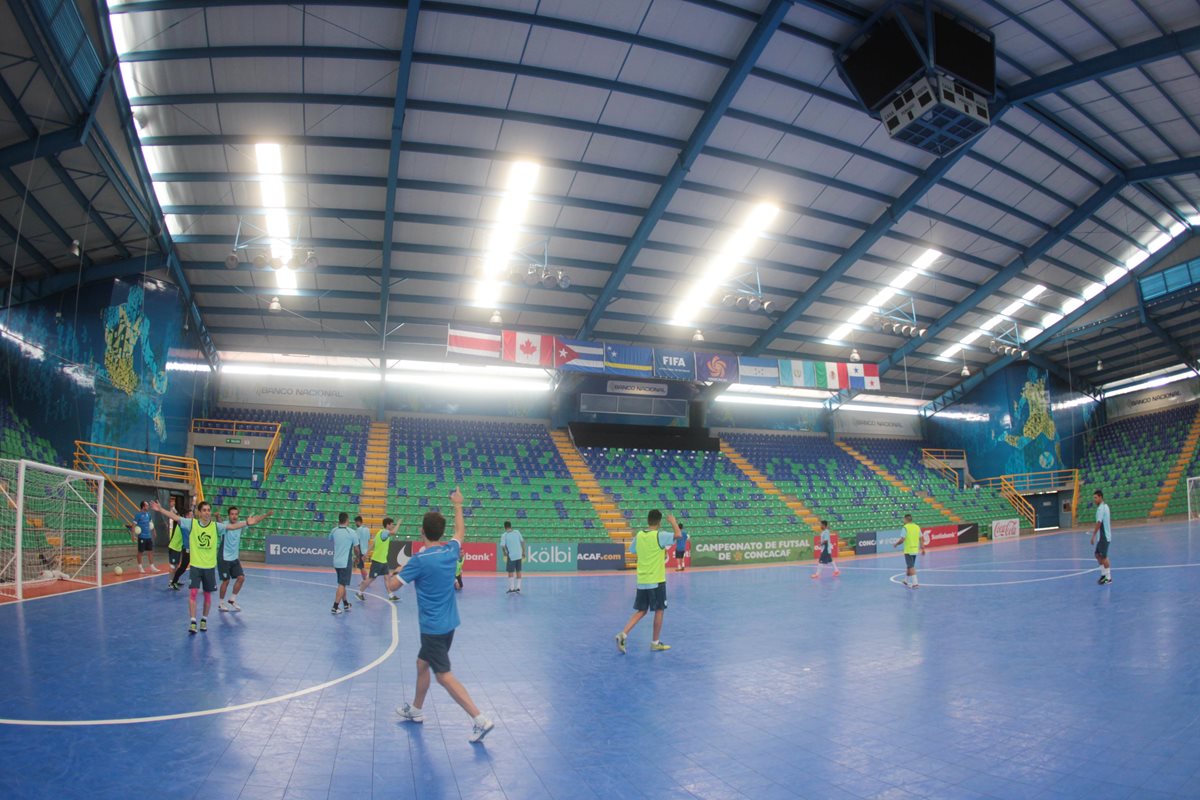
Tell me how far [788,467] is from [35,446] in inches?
1307

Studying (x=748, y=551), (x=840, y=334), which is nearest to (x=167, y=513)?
(x=748, y=551)

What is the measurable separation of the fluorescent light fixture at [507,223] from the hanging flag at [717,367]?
9.90 metres

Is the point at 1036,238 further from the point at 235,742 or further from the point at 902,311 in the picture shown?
the point at 235,742

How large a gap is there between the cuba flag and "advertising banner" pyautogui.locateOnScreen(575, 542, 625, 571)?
8.32 meters

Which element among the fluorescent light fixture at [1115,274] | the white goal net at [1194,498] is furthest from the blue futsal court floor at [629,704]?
the white goal net at [1194,498]

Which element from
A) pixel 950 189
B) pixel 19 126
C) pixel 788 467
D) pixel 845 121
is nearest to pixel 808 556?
pixel 788 467

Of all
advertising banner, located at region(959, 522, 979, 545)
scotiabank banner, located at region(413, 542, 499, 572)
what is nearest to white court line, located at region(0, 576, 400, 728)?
scotiabank banner, located at region(413, 542, 499, 572)

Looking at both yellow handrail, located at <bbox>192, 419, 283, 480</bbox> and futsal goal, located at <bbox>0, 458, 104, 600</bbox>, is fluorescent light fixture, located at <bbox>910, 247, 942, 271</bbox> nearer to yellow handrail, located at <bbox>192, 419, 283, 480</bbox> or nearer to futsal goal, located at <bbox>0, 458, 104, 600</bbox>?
yellow handrail, located at <bbox>192, 419, 283, 480</bbox>

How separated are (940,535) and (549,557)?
2048cm

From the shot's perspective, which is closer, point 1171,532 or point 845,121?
point 845,121

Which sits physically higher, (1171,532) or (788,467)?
(788,467)

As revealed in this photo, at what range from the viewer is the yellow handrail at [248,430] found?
27422 millimetres

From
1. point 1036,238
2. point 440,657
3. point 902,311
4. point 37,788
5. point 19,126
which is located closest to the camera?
point 37,788

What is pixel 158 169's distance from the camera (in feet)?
65.3
